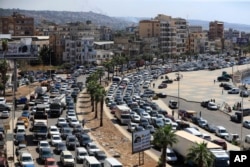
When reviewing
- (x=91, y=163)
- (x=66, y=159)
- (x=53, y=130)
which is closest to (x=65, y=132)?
(x=53, y=130)

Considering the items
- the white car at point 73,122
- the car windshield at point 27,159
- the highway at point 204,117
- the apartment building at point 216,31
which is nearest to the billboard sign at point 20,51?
the highway at point 204,117

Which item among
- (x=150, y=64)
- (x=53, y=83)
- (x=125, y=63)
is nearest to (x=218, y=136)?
(x=53, y=83)

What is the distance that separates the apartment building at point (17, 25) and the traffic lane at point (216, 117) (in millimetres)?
29241

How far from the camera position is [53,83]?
36.8 meters

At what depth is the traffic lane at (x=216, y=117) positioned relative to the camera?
22.9 metres

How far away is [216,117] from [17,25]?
3594 cm

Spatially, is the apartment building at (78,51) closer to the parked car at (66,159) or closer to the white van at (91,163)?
the parked car at (66,159)

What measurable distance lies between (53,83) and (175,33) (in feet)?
94.1

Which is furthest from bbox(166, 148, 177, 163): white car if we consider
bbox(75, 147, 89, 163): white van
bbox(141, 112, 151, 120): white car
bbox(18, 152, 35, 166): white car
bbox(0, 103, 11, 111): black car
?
bbox(0, 103, 11, 111): black car

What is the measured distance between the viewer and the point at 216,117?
2611cm

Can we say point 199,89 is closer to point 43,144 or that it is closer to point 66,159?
point 43,144

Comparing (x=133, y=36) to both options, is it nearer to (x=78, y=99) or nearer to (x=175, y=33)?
(x=175, y=33)

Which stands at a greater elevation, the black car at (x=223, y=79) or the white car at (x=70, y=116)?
the white car at (x=70, y=116)

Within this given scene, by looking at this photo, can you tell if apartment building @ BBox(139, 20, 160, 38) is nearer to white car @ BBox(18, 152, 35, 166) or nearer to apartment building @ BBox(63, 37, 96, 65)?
apartment building @ BBox(63, 37, 96, 65)
